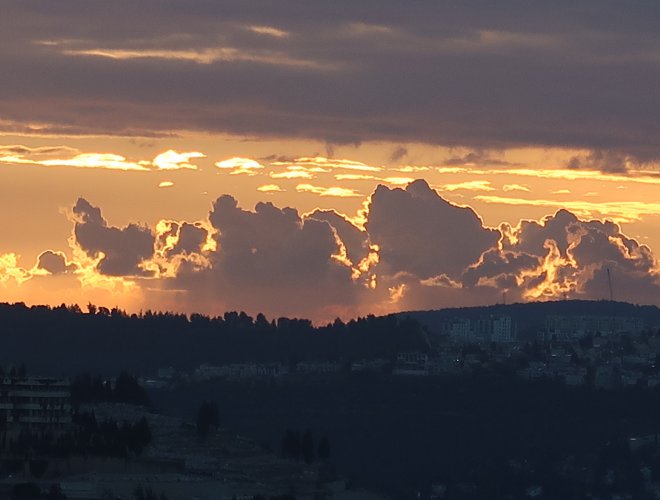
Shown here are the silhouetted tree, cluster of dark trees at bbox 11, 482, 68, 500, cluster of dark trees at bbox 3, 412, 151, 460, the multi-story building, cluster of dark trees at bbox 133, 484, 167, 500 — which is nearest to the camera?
the silhouetted tree

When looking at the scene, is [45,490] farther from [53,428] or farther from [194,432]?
[194,432]

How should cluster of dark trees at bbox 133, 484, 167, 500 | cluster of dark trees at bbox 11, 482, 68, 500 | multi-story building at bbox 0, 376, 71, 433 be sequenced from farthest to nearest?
multi-story building at bbox 0, 376, 71, 433
cluster of dark trees at bbox 133, 484, 167, 500
cluster of dark trees at bbox 11, 482, 68, 500

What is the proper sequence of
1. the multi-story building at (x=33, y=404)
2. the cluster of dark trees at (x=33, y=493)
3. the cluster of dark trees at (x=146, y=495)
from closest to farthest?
the cluster of dark trees at (x=33, y=493) < the cluster of dark trees at (x=146, y=495) < the multi-story building at (x=33, y=404)

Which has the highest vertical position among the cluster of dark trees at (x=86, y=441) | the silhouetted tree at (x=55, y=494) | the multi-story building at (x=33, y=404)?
the multi-story building at (x=33, y=404)

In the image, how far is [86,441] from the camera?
179 meters

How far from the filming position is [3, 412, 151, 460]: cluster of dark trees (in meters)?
177

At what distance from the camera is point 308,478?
191875 millimetres

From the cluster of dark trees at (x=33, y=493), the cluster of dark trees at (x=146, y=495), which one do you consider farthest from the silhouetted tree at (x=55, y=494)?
the cluster of dark trees at (x=146, y=495)

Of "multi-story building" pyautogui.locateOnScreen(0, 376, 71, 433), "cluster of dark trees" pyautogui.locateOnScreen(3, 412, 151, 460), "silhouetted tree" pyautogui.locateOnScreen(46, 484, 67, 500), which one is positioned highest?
"multi-story building" pyautogui.locateOnScreen(0, 376, 71, 433)

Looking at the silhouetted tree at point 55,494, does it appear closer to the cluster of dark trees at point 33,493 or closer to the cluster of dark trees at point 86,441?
the cluster of dark trees at point 33,493

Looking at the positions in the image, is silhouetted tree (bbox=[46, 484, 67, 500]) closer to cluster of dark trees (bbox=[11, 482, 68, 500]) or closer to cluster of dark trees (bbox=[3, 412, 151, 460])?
cluster of dark trees (bbox=[11, 482, 68, 500])

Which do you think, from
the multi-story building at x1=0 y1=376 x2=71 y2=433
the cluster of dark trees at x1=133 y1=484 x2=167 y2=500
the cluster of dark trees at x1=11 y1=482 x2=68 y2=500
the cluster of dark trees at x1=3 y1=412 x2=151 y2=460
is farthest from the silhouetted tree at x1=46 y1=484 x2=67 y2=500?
the multi-story building at x1=0 y1=376 x2=71 y2=433

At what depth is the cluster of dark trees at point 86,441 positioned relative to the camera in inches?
6978

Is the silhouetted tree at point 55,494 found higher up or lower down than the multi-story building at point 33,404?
lower down
